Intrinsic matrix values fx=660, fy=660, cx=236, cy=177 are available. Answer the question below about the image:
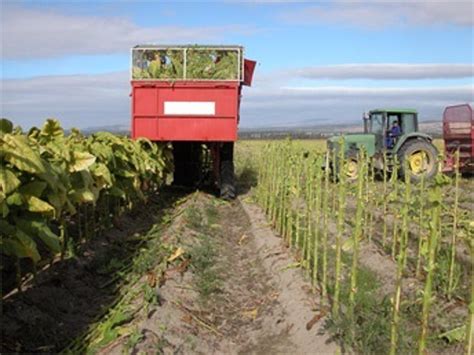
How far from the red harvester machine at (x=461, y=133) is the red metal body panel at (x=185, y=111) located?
7.05m

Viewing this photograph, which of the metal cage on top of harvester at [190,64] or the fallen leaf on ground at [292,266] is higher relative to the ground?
the metal cage on top of harvester at [190,64]

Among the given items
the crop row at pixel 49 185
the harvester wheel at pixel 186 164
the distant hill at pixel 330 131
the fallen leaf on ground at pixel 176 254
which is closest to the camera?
the crop row at pixel 49 185

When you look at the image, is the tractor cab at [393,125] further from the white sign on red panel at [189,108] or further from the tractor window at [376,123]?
the white sign on red panel at [189,108]

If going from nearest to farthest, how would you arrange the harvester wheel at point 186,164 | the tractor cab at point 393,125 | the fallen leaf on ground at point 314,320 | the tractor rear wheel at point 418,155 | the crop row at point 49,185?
1. the crop row at point 49,185
2. the fallen leaf on ground at point 314,320
3. the harvester wheel at point 186,164
4. the tractor rear wheel at point 418,155
5. the tractor cab at point 393,125

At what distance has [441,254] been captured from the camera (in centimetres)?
743

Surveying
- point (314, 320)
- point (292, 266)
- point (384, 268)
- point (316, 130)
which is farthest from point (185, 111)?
point (316, 130)

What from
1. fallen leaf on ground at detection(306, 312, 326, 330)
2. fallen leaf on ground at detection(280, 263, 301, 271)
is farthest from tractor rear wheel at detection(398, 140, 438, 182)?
fallen leaf on ground at detection(306, 312, 326, 330)

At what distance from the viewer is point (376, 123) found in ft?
54.1

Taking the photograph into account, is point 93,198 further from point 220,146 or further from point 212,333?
point 220,146

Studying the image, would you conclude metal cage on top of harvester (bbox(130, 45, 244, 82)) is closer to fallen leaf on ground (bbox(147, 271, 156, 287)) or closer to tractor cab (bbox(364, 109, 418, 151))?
tractor cab (bbox(364, 109, 418, 151))

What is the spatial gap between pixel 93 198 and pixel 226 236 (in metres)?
3.99

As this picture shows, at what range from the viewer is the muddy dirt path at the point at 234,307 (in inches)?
199

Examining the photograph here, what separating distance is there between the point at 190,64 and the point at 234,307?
21.5 ft

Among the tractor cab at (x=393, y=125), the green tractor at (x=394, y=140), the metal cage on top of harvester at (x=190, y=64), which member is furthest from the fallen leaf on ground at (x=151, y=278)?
the tractor cab at (x=393, y=125)
